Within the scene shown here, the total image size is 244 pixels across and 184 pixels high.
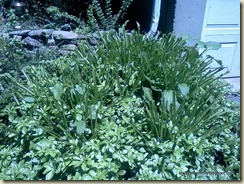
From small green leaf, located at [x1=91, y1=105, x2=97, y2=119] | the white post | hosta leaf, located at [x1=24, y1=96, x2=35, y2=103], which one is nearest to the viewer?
small green leaf, located at [x1=91, y1=105, x2=97, y2=119]

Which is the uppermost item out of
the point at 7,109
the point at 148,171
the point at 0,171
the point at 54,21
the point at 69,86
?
the point at 54,21

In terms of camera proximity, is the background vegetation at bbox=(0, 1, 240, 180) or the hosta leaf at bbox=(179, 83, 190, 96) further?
the hosta leaf at bbox=(179, 83, 190, 96)

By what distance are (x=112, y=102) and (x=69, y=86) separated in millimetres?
312

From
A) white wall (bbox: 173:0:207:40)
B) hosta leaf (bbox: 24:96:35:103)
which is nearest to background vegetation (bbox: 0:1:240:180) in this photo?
hosta leaf (bbox: 24:96:35:103)

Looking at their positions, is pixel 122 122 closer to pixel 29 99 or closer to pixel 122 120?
pixel 122 120

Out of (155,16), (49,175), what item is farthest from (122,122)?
(155,16)

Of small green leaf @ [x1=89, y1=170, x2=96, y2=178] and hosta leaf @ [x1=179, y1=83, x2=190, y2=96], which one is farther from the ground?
hosta leaf @ [x1=179, y1=83, x2=190, y2=96]

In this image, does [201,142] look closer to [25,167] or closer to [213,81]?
[213,81]

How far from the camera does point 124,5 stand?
9.85ft

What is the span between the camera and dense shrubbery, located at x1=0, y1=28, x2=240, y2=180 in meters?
1.55

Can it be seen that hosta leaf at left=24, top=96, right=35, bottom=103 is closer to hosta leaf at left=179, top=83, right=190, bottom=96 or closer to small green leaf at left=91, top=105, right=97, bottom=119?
small green leaf at left=91, top=105, right=97, bottom=119

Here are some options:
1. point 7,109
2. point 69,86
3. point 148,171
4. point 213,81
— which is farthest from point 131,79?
point 7,109

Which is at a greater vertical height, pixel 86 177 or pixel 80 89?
pixel 80 89

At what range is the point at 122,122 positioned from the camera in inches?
69.0
